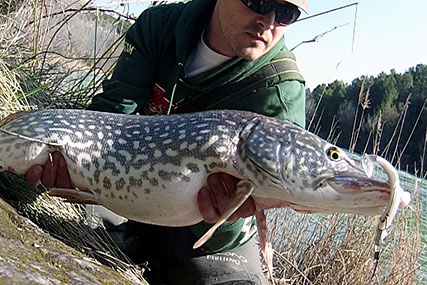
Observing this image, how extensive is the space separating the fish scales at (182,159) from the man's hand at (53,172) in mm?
30

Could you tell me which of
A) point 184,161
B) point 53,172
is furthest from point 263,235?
point 53,172

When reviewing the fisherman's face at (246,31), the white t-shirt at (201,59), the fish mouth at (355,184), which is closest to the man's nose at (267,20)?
the fisherman's face at (246,31)

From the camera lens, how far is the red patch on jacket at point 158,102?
2947 mm

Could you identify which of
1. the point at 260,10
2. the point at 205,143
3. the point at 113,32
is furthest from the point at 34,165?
the point at 113,32

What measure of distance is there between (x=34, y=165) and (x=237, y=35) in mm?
1218

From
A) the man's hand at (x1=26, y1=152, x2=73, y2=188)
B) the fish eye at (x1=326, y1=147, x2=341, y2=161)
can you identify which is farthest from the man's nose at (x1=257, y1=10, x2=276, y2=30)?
the man's hand at (x1=26, y1=152, x2=73, y2=188)

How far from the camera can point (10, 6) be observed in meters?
3.93

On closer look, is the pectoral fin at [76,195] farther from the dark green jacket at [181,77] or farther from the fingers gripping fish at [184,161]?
the dark green jacket at [181,77]

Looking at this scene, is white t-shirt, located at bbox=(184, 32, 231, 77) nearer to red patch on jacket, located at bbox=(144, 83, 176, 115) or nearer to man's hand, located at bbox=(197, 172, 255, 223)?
red patch on jacket, located at bbox=(144, 83, 176, 115)

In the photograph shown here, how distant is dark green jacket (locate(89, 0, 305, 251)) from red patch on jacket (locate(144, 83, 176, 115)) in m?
0.02

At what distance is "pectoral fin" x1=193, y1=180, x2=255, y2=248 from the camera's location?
1953 millimetres

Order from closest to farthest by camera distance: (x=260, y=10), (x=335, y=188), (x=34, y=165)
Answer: (x=335, y=188)
(x=34, y=165)
(x=260, y=10)

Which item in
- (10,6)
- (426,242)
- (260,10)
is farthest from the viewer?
(426,242)

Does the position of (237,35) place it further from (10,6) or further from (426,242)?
(426,242)
